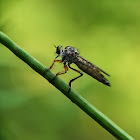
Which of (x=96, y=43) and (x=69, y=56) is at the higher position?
(x=96, y=43)

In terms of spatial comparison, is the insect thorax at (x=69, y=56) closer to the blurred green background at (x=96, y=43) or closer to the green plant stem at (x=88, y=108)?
the blurred green background at (x=96, y=43)

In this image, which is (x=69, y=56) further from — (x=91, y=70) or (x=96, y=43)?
(x=96, y=43)

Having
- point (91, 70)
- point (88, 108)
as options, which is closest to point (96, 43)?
point (91, 70)

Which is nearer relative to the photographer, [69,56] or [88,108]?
[88,108]

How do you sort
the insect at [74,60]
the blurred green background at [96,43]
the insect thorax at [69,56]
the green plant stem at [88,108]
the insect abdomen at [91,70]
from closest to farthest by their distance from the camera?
the green plant stem at [88,108], the insect abdomen at [91,70], the insect at [74,60], the insect thorax at [69,56], the blurred green background at [96,43]

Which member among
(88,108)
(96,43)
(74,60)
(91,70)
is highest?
(96,43)

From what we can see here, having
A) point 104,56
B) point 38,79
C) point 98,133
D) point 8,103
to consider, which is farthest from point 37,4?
point 8,103

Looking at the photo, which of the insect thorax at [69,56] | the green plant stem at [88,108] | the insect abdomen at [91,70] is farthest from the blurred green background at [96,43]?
the green plant stem at [88,108]

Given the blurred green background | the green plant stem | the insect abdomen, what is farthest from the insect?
the green plant stem

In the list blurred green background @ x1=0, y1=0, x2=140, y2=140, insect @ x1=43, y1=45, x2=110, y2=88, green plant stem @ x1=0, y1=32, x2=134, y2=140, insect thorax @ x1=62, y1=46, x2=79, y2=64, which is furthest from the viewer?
blurred green background @ x1=0, y1=0, x2=140, y2=140

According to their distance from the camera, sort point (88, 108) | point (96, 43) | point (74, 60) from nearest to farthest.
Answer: point (88, 108) < point (74, 60) < point (96, 43)

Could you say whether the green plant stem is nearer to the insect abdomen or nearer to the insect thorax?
the insect abdomen
